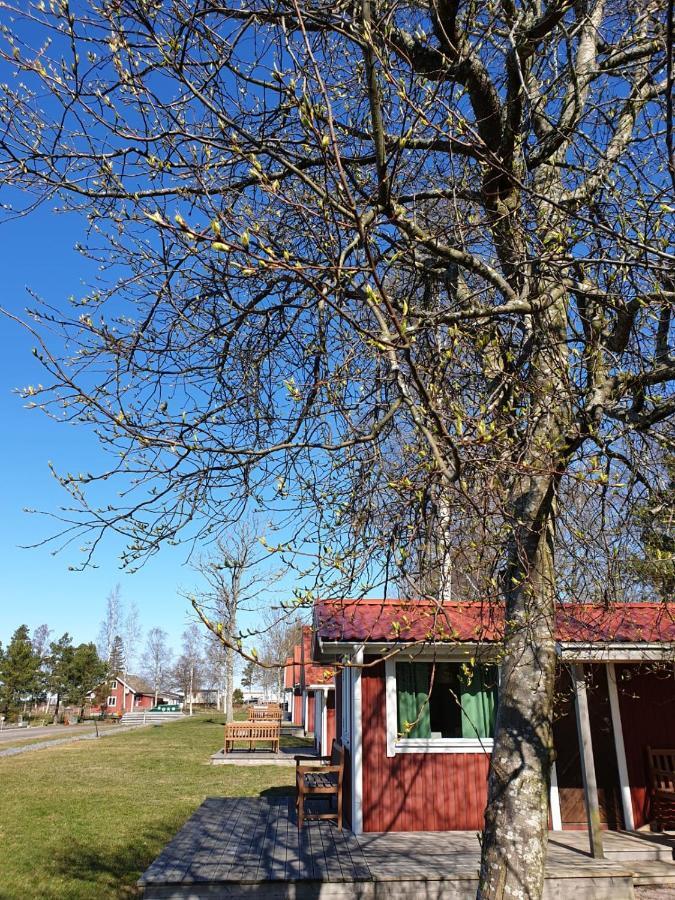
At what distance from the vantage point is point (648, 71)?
15.3 ft

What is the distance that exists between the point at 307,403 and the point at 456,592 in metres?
1.87

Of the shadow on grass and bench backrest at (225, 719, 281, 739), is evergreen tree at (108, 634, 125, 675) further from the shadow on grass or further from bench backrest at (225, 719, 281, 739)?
the shadow on grass

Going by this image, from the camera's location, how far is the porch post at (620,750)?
370 inches

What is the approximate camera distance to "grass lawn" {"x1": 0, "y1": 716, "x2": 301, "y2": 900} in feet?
26.2

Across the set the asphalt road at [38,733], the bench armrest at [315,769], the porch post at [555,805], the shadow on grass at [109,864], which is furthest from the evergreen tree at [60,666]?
the porch post at [555,805]

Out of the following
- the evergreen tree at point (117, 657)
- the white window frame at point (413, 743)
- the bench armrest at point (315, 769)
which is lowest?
the bench armrest at point (315, 769)

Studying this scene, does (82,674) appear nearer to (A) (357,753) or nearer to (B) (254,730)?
(B) (254,730)

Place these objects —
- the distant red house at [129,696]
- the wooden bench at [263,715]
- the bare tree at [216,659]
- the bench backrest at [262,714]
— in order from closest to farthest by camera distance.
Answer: the wooden bench at [263,715] → the bench backrest at [262,714] → the bare tree at [216,659] → the distant red house at [129,696]

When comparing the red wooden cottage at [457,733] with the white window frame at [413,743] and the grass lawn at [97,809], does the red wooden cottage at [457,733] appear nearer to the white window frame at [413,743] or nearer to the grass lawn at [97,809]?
the white window frame at [413,743]

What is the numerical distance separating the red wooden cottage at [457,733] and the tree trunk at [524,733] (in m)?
4.63

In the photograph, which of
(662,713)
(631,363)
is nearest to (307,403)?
(631,363)

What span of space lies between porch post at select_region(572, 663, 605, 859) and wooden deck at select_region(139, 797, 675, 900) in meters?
0.22

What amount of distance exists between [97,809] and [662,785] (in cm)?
981

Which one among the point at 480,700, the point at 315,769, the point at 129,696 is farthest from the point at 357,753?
the point at 129,696
